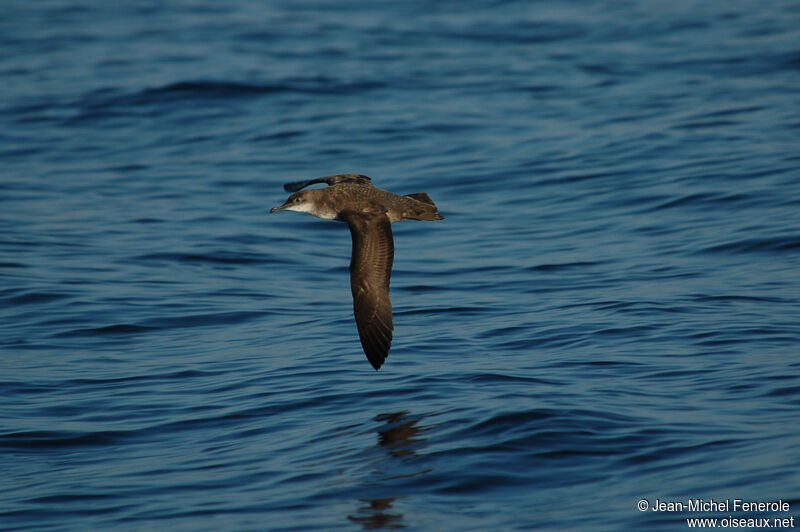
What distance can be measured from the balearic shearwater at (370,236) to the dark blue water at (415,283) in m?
0.59

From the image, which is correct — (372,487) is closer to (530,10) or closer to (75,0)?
(530,10)

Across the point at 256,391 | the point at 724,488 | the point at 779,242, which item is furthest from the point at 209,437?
the point at 779,242

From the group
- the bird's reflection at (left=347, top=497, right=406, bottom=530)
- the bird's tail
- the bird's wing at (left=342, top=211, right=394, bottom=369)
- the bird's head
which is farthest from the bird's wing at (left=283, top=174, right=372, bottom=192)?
the bird's reflection at (left=347, top=497, right=406, bottom=530)

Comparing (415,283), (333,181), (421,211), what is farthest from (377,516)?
(415,283)

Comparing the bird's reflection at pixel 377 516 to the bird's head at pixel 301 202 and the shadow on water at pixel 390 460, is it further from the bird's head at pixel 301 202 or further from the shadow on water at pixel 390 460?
the bird's head at pixel 301 202

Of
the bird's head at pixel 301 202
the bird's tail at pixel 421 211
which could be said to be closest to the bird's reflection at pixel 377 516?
the bird's tail at pixel 421 211

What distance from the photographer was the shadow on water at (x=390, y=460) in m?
6.07

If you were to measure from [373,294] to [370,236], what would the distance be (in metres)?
0.44

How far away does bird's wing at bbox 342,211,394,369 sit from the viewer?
7.40m

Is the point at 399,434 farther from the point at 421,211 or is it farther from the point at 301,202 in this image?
the point at 301,202

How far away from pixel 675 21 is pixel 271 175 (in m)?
11.2

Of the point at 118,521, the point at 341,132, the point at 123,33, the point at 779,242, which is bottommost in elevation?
the point at 118,521

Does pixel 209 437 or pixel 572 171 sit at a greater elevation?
pixel 572 171

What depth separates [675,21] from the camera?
892 inches
